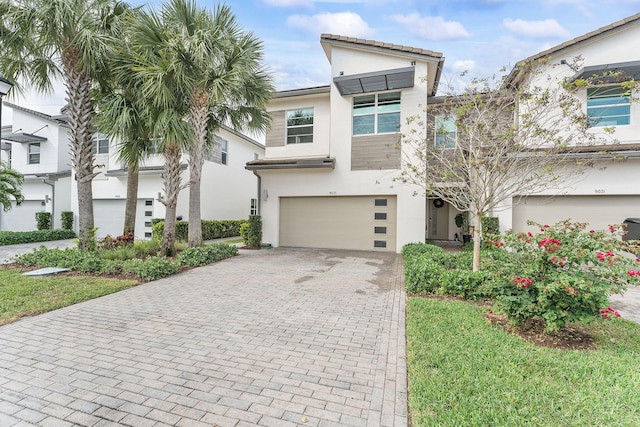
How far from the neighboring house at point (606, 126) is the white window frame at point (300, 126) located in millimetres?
8544

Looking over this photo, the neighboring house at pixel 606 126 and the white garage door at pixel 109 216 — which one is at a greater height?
the neighboring house at pixel 606 126

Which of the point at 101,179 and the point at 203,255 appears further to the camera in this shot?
the point at 101,179

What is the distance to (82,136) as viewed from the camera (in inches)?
359

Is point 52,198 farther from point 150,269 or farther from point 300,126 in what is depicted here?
point 300,126

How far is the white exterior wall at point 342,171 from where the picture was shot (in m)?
11.7

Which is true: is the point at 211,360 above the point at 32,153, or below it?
below

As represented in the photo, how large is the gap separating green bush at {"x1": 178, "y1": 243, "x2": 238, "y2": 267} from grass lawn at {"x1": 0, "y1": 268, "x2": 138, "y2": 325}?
1.87m

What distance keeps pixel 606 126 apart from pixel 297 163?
11.3 m

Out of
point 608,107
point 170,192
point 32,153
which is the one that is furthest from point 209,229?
point 608,107

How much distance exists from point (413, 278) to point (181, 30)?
9.55 meters

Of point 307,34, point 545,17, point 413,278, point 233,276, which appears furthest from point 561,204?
point 307,34

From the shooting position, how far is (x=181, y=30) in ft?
28.3

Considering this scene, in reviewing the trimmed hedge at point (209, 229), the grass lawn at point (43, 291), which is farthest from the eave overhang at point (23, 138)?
the grass lawn at point (43, 291)

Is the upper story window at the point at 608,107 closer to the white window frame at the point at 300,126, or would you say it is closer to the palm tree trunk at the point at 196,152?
the white window frame at the point at 300,126
